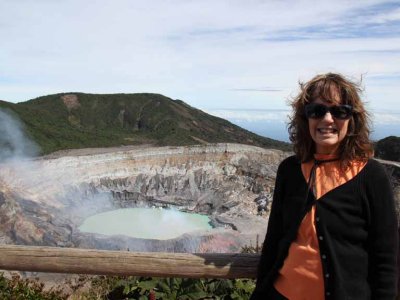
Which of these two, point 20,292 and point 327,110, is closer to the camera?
point 327,110

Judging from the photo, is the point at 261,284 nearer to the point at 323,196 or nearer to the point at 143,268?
the point at 323,196

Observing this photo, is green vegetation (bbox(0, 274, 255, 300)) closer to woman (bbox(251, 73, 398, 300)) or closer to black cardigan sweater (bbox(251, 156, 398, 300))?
woman (bbox(251, 73, 398, 300))

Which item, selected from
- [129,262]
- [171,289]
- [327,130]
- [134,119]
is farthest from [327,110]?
[134,119]

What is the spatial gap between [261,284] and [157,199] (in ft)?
140

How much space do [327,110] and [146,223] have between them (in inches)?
1477

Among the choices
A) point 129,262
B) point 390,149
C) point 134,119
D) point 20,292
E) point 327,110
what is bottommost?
point 20,292

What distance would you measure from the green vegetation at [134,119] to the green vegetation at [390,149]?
55.8 metres

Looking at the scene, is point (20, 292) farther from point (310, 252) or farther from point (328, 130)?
point (328, 130)

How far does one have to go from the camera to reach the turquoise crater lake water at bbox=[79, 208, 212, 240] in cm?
3634

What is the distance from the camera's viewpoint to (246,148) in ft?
177

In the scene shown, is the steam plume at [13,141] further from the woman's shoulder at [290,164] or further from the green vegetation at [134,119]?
the woman's shoulder at [290,164]

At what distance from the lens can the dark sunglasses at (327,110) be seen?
2838mm

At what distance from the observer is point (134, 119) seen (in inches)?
3994

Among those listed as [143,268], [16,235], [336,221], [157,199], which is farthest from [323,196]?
[157,199]
